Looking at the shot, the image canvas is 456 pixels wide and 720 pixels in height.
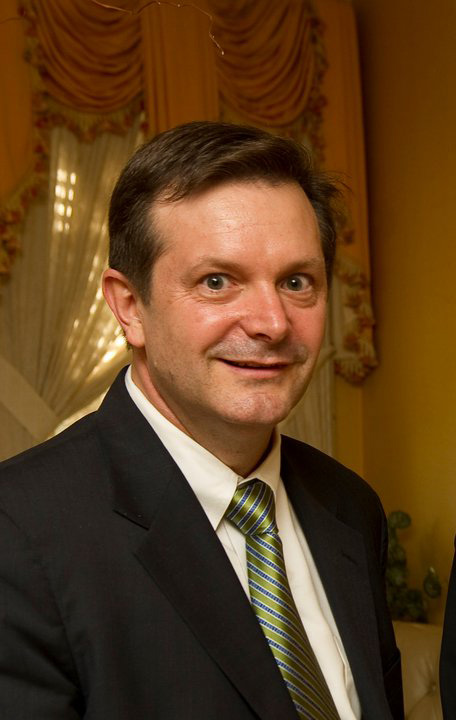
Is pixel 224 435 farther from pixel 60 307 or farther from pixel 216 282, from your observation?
pixel 60 307

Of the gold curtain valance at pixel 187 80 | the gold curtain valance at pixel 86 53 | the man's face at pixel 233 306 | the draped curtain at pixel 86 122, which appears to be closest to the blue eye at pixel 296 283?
the man's face at pixel 233 306

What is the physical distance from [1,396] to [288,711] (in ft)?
9.50

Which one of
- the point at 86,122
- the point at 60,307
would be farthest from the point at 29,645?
the point at 86,122

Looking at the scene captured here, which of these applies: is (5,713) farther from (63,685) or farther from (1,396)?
(1,396)

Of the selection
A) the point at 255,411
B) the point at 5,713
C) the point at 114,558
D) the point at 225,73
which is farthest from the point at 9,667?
the point at 225,73

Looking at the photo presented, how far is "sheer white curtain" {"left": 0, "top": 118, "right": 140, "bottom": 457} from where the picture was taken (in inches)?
155

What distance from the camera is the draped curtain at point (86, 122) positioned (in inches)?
153

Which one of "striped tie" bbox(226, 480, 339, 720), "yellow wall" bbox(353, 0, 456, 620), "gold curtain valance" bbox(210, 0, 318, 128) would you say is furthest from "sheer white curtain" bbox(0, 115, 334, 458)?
"striped tie" bbox(226, 480, 339, 720)

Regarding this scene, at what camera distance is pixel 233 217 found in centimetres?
128

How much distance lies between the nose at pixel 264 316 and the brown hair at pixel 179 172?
0.57 feet

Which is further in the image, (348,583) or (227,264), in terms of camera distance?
(348,583)

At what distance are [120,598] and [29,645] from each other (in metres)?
0.14

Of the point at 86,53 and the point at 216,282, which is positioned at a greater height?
the point at 86,53

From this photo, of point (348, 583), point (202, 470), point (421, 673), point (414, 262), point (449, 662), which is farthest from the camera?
point (414, 262)
